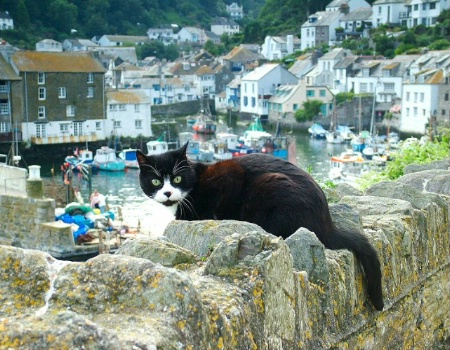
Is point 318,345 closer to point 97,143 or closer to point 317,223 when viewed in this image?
point 317,223

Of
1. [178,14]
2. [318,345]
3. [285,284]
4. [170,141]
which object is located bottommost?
[170,141]

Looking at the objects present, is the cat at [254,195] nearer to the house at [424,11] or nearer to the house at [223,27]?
the house at [424,11]

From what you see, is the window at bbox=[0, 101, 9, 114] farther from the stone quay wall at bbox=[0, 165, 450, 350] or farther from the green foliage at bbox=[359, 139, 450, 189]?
the stone quay wall at bbox=[0, 165, 450, 350]

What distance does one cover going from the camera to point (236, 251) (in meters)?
3.25

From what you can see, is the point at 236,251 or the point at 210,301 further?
the point at 236,251

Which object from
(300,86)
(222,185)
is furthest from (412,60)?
(222,185)

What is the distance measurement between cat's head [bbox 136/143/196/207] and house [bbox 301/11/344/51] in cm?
10401

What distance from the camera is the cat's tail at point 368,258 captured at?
4.32 metres

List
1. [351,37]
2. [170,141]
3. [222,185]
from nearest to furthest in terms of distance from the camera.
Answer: [222,185], [170,141], [351,37]

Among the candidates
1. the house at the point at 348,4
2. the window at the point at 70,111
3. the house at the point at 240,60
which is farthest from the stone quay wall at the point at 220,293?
the house at the point at 348,4

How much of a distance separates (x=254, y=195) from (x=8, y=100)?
52517mm

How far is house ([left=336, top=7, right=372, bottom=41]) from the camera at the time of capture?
106562 mm

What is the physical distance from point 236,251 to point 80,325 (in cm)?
113

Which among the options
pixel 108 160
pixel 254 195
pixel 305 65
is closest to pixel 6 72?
pixel 108 160
